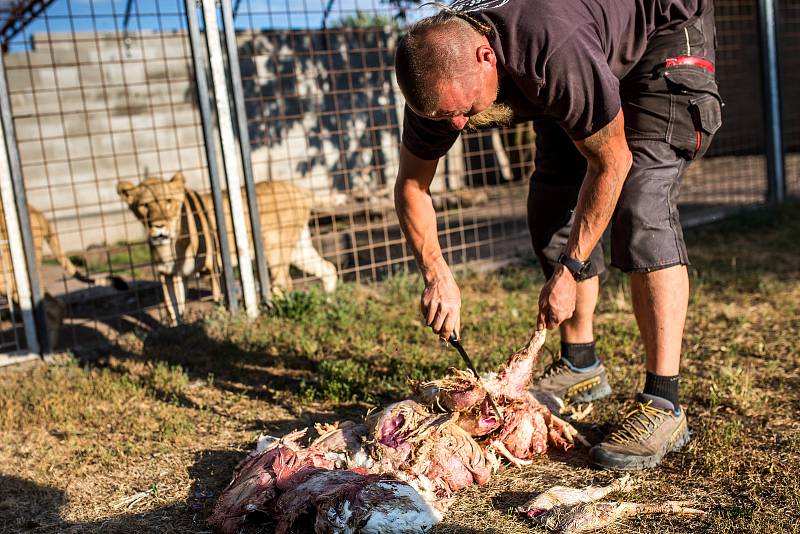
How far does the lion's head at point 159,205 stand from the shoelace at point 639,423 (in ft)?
14.6

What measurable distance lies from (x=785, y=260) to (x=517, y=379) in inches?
167

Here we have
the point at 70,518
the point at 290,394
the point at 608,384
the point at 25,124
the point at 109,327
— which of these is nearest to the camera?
the point at 70,518

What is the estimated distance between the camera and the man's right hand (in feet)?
10.0

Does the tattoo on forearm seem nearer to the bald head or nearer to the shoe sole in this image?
the bald head

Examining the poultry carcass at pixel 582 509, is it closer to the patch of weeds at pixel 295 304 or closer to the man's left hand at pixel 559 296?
the man's left hand at pixel 559 296

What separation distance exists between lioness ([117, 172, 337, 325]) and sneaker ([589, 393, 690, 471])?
3.87 metres

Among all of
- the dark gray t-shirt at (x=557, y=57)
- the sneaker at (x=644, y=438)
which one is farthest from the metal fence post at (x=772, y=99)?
the dark gray t-shirt at (x=557, y=57)

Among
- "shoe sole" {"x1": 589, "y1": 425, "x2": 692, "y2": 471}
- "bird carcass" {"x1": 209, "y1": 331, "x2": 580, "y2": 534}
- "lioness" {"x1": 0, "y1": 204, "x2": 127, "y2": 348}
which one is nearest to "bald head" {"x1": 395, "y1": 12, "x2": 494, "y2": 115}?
"bird carcass" {"x1": 209, "y1": 331, "x2": 580, "y2": 534}

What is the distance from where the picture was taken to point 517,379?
127 inches

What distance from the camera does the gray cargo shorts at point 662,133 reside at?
3145 mm

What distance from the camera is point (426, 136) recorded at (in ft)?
10.1

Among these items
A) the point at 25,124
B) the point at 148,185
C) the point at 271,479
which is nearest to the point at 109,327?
the point at 148,185

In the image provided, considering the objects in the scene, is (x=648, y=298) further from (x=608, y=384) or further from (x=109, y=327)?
(x=109, y=327)

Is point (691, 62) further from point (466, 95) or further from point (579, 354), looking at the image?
point (579, 354)
